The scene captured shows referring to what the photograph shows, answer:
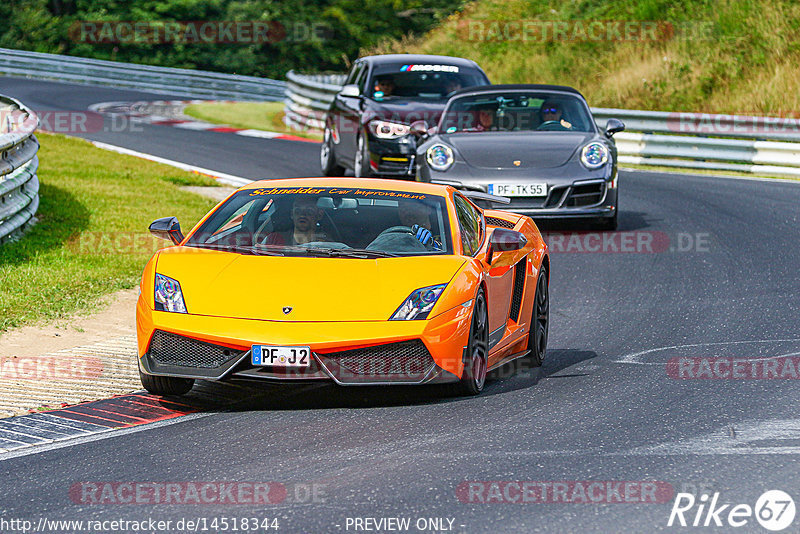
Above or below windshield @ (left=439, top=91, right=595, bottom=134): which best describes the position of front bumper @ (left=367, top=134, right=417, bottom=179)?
below

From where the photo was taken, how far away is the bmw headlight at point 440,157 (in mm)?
14047

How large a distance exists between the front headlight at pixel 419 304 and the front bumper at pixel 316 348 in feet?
0.16

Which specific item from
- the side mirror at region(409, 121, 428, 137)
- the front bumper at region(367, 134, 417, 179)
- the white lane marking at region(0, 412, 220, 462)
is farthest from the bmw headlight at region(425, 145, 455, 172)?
the white lane marking at region(0, 412, 220, 462)

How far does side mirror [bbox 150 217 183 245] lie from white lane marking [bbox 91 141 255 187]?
29.5 ft

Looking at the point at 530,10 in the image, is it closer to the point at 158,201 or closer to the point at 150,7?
the point at 150,7

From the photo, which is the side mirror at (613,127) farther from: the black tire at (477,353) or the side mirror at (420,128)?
the black tire at (477,353)

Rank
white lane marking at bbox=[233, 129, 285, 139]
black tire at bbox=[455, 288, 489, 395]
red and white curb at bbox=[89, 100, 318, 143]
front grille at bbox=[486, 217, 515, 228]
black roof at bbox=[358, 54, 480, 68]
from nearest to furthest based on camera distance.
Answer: black tire at bbox=[455, 288, 489, 395] < front grille at bbox=[486, 217, 515, 228] < black roof at bbox=[358, 54, 480, 68] < white lane marking at bbox=[233, 129, 285, 139] < red and white curb at bbox=[89, 100, 318, 143]

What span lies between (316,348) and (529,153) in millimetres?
7748

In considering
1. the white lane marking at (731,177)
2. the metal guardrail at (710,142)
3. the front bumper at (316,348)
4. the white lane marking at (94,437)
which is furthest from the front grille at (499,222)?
the metal guardrail at (710,142)

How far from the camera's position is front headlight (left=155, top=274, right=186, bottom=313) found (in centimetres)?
695

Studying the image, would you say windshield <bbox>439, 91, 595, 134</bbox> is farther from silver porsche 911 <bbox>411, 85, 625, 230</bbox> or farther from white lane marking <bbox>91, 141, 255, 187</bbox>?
white lane marking <bbox>91, 141, 255, 187</bbox>

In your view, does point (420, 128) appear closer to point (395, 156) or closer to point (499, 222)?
point (395, 156)

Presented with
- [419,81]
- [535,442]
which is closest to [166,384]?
[535,442]

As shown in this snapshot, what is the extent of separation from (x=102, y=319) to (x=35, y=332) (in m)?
0.71
